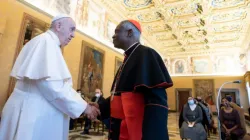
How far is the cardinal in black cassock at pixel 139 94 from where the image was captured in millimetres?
1150

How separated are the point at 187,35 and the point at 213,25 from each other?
2395 millimetres

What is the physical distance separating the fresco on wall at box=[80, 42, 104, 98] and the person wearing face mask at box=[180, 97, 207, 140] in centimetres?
495

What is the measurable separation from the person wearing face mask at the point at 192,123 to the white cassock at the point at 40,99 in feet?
15.0

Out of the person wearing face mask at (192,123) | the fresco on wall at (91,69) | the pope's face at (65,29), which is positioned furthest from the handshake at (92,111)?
the fresco on wall at (91,69)

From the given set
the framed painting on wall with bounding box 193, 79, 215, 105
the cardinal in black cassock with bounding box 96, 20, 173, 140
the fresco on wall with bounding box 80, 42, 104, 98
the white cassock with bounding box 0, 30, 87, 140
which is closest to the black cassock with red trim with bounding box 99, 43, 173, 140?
the cardinal in black cassock with bounding box 96, 20, 173, 140

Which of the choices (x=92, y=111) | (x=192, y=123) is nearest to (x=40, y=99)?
(x=92, y=111)

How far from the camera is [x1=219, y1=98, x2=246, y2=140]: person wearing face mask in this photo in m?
4.87

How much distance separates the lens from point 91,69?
895 cm

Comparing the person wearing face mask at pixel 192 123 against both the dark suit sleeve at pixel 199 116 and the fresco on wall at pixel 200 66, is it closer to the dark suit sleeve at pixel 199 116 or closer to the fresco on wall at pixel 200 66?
the dark suit sleeve at pixel 199 116

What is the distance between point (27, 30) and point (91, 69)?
3.77 m

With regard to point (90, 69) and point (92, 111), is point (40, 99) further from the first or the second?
point (90, 69)

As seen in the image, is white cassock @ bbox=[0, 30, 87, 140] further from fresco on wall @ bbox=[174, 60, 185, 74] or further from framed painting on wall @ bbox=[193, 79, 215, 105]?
fresco on wall @ bbox=[174, 60, 185, 74]

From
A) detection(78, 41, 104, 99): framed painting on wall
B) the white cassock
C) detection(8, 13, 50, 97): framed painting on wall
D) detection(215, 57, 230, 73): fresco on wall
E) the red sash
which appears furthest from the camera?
detection(215, 57, 230, 73): fresco on wall

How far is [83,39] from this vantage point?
8500mm
